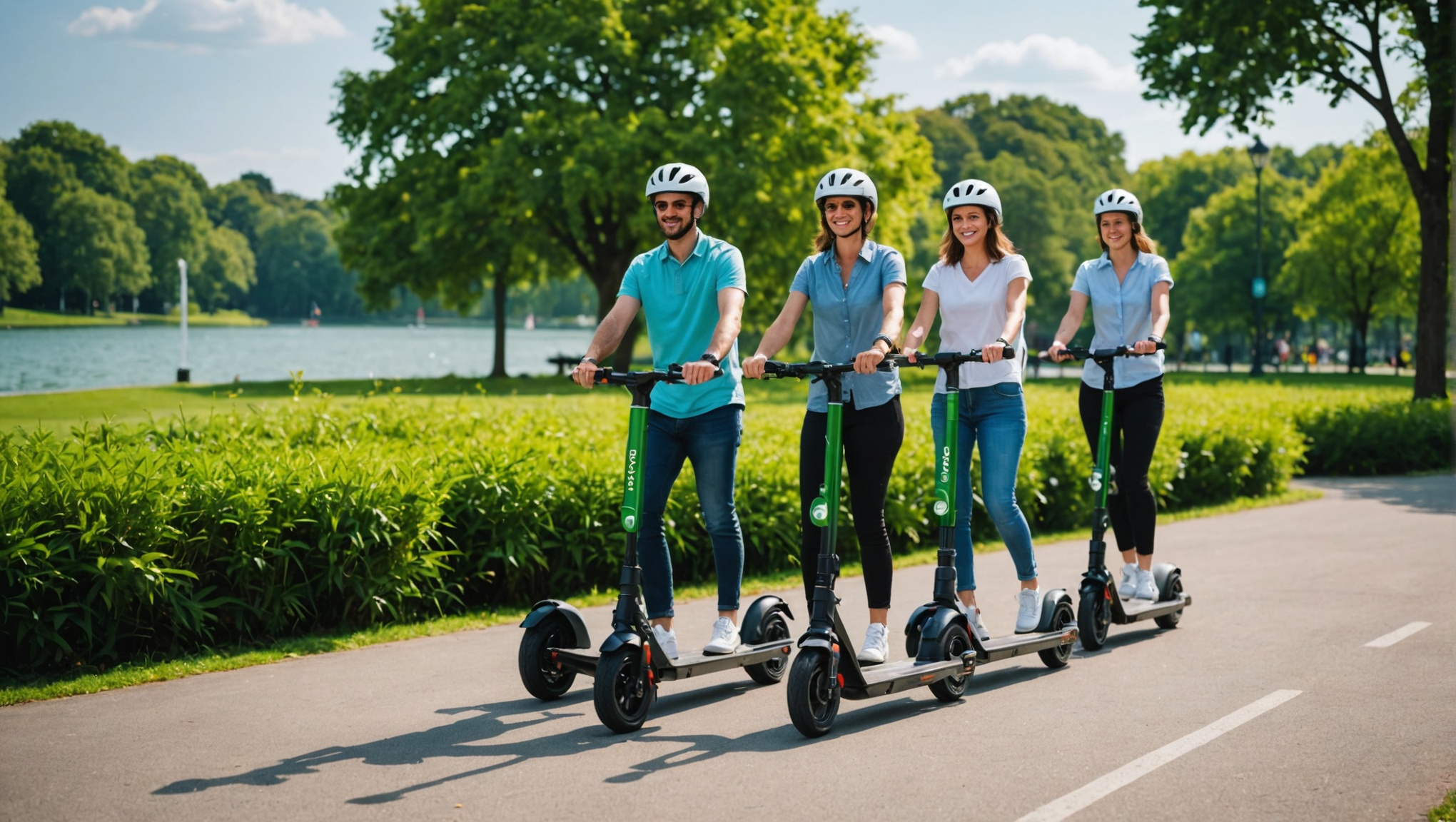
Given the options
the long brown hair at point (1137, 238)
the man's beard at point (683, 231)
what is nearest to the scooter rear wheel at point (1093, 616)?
the long brown hair at point (1137, 238)

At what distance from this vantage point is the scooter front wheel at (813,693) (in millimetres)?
4922

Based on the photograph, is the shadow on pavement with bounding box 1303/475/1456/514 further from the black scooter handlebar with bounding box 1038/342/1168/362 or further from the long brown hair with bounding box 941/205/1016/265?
the long brown hair with bounding box 941/205/1016/265

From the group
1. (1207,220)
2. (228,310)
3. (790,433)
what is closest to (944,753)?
(790,433)

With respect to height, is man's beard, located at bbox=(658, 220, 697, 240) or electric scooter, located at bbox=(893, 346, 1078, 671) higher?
man's beard, located at bbox=(658, 220, 697, 240)

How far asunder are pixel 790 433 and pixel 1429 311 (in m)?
14.9

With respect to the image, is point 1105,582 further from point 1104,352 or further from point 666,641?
point 666,641

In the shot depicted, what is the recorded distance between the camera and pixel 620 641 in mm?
5105

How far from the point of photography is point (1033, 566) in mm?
6500

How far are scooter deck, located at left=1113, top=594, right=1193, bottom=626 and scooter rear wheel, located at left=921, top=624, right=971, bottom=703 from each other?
160cm

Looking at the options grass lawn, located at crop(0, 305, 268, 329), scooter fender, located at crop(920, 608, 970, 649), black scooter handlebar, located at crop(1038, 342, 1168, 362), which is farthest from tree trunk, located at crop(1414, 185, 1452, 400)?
grass lawn, located at crop(0, 305, 268, 329)

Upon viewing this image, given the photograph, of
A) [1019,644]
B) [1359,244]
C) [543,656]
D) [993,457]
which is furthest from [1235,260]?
[543,656]

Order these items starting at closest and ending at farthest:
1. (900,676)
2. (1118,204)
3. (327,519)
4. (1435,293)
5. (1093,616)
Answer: (900,676) < (1093,616) < (327,519) < (1118,204) < (1435,293)

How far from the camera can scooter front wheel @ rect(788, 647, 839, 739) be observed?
16.1 ft

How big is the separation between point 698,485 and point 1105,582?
8.17 feet
